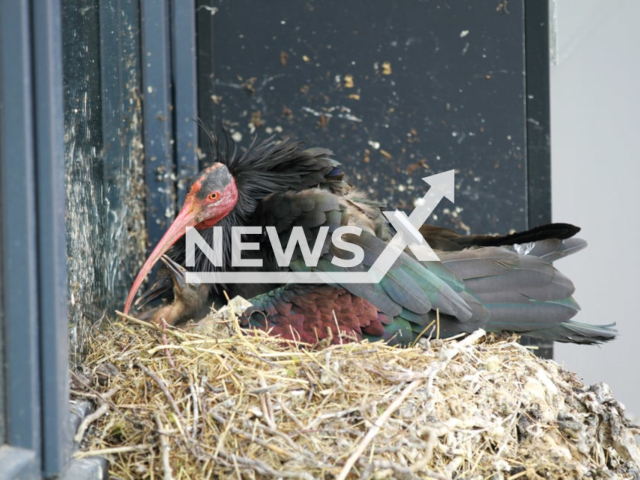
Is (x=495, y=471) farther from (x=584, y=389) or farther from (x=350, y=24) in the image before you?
(x=350, y=24)

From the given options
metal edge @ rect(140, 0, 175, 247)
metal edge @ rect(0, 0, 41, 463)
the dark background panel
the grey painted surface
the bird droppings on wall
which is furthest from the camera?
the grey painted surface

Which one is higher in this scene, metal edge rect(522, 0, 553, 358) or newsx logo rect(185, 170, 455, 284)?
metal edge rect(522, 0, 553, 358)

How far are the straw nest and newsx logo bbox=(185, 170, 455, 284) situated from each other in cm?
29

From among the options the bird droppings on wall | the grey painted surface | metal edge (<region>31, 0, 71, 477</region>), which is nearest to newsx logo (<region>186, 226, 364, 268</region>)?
the bird droppings on wall

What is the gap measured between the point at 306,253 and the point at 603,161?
171cm

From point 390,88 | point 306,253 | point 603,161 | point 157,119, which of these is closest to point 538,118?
point 603,161

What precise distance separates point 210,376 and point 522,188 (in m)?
1.91

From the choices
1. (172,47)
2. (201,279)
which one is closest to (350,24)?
(172,47)

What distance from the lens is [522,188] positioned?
134 inches

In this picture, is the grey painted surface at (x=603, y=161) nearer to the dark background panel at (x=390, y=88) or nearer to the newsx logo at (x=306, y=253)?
the dark background panel at (x=390, y=88)

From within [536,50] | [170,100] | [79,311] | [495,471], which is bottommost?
[495,471]

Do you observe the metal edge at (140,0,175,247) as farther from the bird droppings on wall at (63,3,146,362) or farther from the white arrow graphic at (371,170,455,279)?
the white arrow graphic at (371,170,455,279)

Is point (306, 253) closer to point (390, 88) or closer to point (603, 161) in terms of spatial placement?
point (390, 88)

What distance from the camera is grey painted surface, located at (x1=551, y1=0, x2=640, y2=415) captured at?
11.4ft
